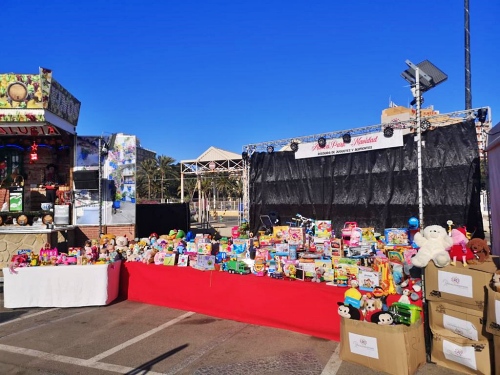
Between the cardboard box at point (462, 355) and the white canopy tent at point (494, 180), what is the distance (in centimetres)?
380

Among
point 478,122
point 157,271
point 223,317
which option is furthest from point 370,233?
point 478,122

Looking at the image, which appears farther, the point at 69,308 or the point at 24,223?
the point at 24,223

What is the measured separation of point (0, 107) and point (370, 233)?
29.9ft

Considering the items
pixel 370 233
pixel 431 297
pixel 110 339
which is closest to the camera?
pixel 431 297

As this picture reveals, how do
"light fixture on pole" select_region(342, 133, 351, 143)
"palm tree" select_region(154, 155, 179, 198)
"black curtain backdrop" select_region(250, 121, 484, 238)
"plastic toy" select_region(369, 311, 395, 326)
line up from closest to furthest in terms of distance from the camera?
1. "plastic toy" select_region(369, 311, 395, 326)
2. "black curtain backdrop" select_region(250, 121, 484, 238)
3. "light fixture on pole" select_region(342, 133, 351, 143)
4. "palm tree" select_region(154, 155, 179, 198)

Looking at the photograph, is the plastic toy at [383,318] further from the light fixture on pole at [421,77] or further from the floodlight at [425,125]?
the floodlight at [425,125]

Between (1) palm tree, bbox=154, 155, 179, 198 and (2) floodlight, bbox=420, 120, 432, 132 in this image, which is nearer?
(2) floodlight, bbox=420, 120, 432, 132

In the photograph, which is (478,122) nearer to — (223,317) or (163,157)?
(223,317)

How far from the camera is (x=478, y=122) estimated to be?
8727 mm

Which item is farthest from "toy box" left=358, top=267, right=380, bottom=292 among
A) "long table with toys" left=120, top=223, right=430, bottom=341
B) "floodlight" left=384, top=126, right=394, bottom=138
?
"floodlight" left=384, top=126, right=394, bottom=138

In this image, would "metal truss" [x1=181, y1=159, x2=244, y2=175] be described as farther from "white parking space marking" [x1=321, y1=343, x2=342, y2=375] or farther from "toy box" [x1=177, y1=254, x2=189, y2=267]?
"white parking space marking" [x1=321, y1=343, x2=342, y2=375]

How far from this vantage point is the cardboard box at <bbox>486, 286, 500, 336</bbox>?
121 inches

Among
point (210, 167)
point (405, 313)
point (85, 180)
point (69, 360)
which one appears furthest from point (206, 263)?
point (210, 167)

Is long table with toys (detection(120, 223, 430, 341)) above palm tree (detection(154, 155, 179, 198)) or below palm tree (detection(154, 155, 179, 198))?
below
